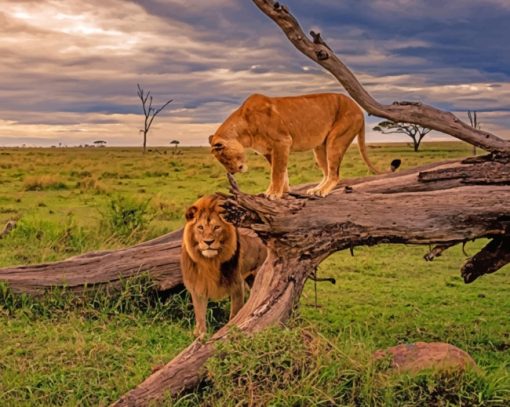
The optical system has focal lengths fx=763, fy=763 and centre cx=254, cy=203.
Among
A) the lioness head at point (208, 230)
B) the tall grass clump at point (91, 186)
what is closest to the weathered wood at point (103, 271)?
the lioness head at point (208, 230)

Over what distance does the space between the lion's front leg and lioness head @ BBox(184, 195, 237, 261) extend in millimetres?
410

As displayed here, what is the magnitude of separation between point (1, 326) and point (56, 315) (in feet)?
1.83

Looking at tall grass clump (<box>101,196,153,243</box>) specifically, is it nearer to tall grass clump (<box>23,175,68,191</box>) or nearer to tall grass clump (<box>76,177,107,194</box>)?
tall grass clump (<box>76,177,107,194</box>)

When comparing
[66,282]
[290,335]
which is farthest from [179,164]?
[290,335]

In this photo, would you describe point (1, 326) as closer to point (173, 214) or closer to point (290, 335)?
point (290, 335)

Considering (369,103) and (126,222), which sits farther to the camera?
(126,222)

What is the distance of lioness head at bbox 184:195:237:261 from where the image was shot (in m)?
5.76

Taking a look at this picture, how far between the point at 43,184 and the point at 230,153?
14584 mm

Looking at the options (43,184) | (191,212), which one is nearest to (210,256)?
(191,212)

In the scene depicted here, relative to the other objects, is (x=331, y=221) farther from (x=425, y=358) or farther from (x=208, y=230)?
(x=425, y=358)

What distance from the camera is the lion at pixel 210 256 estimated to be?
5781mm

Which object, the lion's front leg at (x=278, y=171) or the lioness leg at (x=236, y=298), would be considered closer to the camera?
the lion's front leg at (x=278, y=171)

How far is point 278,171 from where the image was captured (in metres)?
5.75

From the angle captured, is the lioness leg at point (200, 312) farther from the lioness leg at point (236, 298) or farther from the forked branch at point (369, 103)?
the forked branch at point (369, 103)
